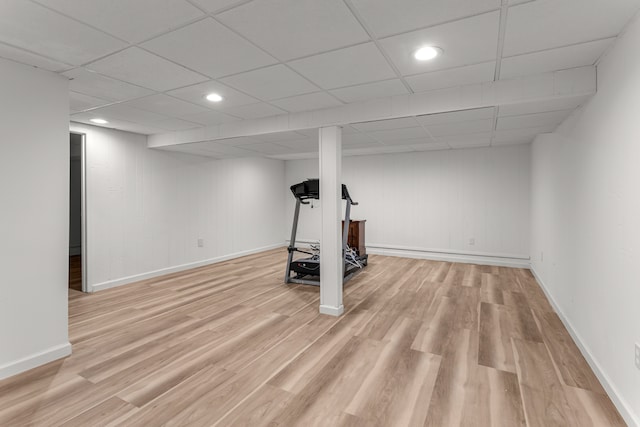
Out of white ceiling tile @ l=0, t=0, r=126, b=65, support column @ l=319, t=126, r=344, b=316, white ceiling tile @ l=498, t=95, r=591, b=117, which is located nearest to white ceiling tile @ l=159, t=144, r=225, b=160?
support column @ l=319, t=126, r=344, b=316

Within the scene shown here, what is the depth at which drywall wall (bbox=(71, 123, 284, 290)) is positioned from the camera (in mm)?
4566

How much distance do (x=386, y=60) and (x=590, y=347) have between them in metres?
2.74

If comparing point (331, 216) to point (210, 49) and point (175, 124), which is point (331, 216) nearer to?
point (210, 49)

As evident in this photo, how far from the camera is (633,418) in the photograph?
5.68 feet

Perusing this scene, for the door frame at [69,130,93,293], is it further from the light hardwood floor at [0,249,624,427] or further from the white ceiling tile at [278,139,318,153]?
the white ceiling tile at [278,139,318,153]

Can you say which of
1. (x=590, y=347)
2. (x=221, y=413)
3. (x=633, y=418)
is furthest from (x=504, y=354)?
(x=221, y=413)

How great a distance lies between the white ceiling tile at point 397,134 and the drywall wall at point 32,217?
3357 mm

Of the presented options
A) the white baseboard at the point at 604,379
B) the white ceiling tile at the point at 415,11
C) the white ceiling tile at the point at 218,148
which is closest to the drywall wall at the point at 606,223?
the white baseboard at the point at 604,379

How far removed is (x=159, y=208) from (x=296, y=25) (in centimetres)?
453

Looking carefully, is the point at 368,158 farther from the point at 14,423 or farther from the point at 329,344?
the point at 14,423

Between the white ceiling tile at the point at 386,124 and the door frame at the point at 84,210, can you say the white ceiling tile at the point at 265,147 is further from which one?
the door frame at the point at 84,210

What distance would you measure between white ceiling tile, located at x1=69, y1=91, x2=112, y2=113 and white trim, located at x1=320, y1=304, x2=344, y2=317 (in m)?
3.21

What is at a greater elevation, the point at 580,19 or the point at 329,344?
the point at 580,19

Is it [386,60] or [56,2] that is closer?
[56,2]
